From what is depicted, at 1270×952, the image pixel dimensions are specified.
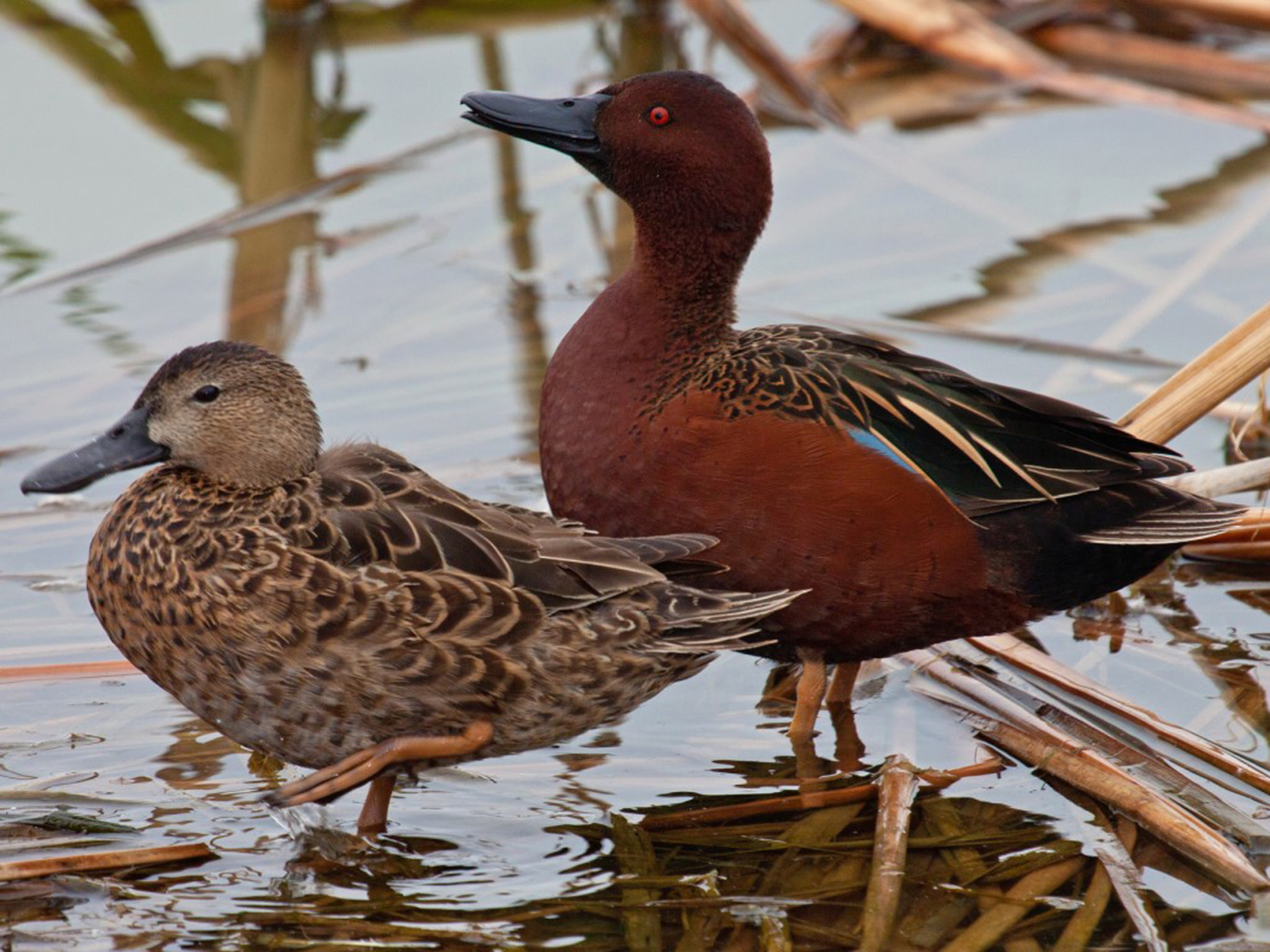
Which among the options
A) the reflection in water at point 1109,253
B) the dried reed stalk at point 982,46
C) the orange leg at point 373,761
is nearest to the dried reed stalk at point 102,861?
the orange leg at point 373,761

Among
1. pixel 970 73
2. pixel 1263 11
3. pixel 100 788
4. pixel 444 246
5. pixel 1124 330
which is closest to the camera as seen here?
pixel 100 788

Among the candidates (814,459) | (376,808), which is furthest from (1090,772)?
(376,808)

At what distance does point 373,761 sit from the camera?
4520 millimetres

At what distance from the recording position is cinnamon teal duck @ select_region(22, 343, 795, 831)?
178 inches

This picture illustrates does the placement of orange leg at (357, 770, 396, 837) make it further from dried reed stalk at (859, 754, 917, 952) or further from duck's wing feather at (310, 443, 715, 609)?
dried reed stalk at (859, 754, 917, 952)

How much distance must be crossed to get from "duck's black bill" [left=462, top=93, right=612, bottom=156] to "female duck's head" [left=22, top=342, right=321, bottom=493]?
1290 millimetres

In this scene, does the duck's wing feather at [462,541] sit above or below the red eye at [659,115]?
below

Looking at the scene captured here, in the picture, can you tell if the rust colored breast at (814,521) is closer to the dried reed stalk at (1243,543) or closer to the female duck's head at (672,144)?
the female duck's head at (672,144)

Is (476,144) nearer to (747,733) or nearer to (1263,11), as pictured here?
(1263,11)

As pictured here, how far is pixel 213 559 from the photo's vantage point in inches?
180

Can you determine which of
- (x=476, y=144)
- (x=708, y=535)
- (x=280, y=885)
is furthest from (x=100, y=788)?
(x=476, y=144)

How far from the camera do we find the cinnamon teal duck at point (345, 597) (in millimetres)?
4516

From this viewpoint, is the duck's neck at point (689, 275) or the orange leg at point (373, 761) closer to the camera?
the orange leg at point (373, 761)

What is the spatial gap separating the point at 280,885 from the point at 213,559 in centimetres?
77
